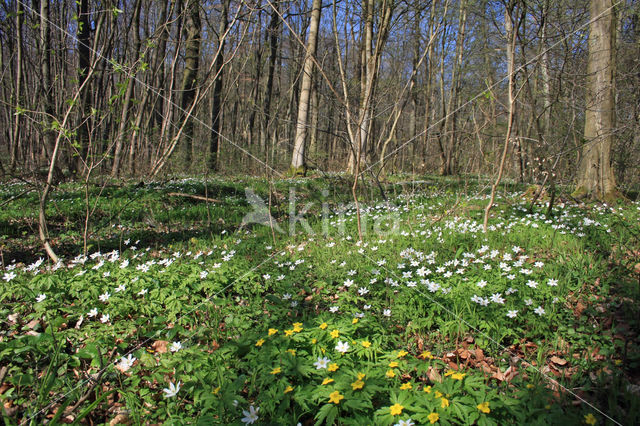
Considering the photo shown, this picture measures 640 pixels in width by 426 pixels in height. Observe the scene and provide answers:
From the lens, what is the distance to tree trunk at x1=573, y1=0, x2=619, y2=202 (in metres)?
5.27

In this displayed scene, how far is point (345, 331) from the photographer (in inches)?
78.8

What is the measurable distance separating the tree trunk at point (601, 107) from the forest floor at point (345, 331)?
1217 millimetres

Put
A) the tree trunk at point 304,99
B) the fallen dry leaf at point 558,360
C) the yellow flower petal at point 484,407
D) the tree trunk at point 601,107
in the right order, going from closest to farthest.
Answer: the yellow flower petal at point 484,407 → the fallen dry leaf at point 558,360 → the tree trunk at point 601,107 → the tree trunk at point 304,99

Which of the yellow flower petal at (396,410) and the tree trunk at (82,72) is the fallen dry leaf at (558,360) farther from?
the tree trunk at (82,72)

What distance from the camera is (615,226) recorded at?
3666 mm

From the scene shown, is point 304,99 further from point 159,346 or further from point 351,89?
point 159,346

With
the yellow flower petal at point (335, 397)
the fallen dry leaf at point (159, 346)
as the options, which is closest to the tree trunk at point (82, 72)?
the fallen dry leaf at point (159, 346)

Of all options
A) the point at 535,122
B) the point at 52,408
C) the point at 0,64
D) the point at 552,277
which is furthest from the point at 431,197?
the point at 0,64

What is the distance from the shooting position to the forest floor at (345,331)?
1562 mm

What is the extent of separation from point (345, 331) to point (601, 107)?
5.82 m

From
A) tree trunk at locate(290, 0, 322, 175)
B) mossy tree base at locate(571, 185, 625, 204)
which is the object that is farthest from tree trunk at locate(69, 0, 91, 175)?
mossy tree base at locate(571, 185, 625, 204)

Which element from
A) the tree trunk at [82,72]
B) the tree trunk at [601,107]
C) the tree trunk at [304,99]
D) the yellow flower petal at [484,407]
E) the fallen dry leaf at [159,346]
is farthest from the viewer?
the tree trunk at [304,99]

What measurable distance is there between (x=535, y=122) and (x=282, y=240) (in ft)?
11.7

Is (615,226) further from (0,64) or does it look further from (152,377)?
(0,64)
